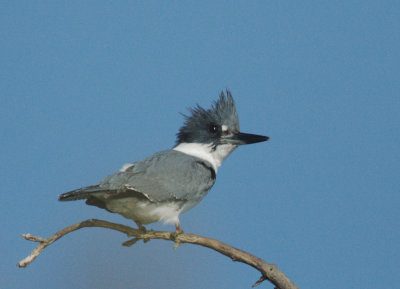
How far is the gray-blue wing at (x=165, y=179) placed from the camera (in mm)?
1938

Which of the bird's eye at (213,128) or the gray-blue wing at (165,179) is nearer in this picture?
the gray-blue wing at (165,179)

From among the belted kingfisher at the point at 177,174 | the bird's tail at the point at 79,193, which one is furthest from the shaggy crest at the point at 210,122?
the bird's tail at the point at 79,193

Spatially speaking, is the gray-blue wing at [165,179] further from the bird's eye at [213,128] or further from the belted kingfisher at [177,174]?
the bird's eye at [213,128]

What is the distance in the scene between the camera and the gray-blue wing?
1.94m

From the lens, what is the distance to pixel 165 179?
2047 millimetres

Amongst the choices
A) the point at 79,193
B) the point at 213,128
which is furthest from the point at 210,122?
the point at 79,193

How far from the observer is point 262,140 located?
2354mm

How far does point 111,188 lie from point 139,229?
264mm

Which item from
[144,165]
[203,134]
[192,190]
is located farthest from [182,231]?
[203,134]

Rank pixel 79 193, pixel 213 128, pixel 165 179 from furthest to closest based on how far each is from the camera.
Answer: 1. pixel 213 128
2. pixel 165 179
3. pixel 79 193

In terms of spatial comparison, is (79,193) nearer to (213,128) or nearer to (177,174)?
(177,174)

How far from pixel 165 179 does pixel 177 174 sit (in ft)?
0.23

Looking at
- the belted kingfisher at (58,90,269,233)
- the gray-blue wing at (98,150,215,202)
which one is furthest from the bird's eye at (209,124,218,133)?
the gray-blue wing at (98,150,215,202)

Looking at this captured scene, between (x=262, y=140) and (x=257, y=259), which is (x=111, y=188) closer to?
(x=257, y=259)
